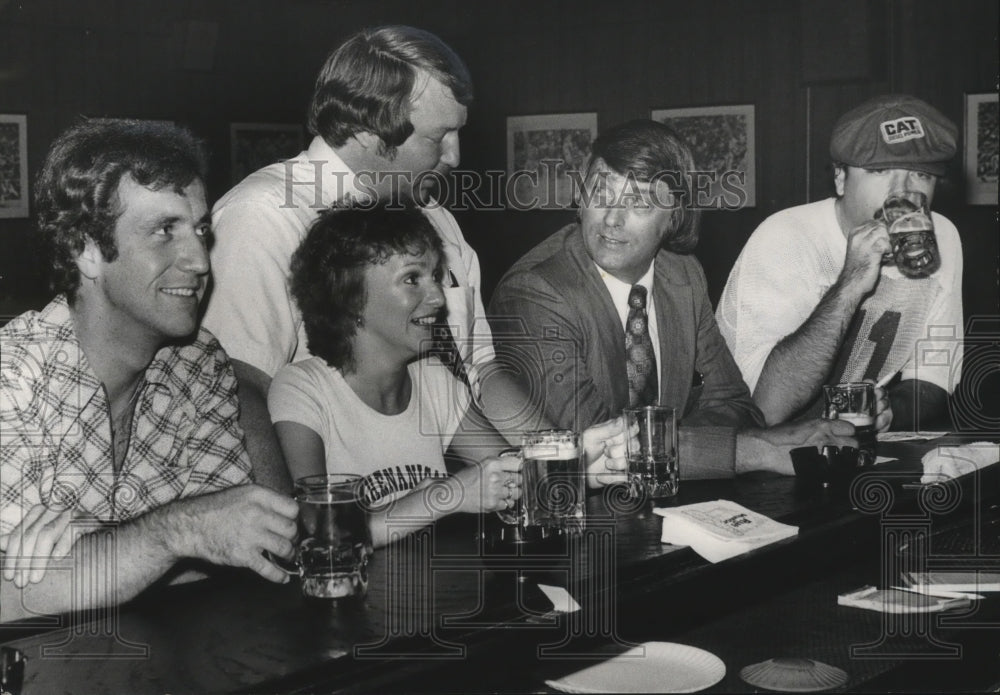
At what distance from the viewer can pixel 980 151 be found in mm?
3893

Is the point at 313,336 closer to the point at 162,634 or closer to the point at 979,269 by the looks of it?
the point at 162,634

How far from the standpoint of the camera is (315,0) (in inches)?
100

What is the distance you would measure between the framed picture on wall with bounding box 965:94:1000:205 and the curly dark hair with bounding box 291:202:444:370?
2.22 metres

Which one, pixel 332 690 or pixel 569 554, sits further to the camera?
pixel 569 554

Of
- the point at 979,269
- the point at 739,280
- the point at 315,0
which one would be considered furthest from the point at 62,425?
the point at 979,269

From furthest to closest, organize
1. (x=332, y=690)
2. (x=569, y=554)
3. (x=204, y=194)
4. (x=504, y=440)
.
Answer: (x=504, y=440), (x=204, y=194), (x=569, y=554), (x=332, y=690)

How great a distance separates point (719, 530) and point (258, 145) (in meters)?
1.23

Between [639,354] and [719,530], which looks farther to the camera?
[639,354]

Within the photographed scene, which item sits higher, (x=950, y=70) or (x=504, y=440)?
(x=950, y=70)

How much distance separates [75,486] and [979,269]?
3.05 meters

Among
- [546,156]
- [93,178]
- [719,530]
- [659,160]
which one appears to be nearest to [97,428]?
[93,178]

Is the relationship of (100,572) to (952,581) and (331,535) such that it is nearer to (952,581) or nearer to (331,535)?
(331,535)

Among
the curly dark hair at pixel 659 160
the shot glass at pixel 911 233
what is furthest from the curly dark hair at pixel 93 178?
the shot glass at pixel 911 233

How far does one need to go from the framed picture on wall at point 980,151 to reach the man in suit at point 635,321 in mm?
1153
